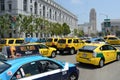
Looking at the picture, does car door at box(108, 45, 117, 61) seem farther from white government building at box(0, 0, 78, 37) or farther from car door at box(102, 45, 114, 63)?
white government building at box(0, 0, 78, 37)

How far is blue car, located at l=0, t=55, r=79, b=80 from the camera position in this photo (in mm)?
6479

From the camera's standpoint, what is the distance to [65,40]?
23.1m

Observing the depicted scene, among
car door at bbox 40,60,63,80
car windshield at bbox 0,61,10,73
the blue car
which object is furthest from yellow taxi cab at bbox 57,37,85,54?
car windshield at bbox 0,61,10,73

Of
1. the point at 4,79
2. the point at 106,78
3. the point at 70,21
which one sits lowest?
the point at 106,78

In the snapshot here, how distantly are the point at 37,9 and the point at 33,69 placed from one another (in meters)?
72.6

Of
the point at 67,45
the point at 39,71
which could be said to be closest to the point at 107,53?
the point at 67,45

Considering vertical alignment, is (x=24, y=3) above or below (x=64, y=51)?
above

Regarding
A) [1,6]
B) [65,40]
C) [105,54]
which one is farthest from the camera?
[1,6]

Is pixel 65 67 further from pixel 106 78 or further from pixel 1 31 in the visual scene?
pixel 1 31

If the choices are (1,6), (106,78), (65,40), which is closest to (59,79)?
(106,78)

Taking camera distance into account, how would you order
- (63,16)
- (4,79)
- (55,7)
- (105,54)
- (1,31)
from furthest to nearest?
1. (63,16)
2. (55,7)
3. (1,31)
4. (105,54)
5. (4,79)

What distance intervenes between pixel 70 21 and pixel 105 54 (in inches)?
4611

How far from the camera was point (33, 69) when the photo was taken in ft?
22.9

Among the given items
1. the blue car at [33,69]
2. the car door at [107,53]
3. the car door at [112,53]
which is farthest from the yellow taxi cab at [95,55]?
the blue car at [33,69]
